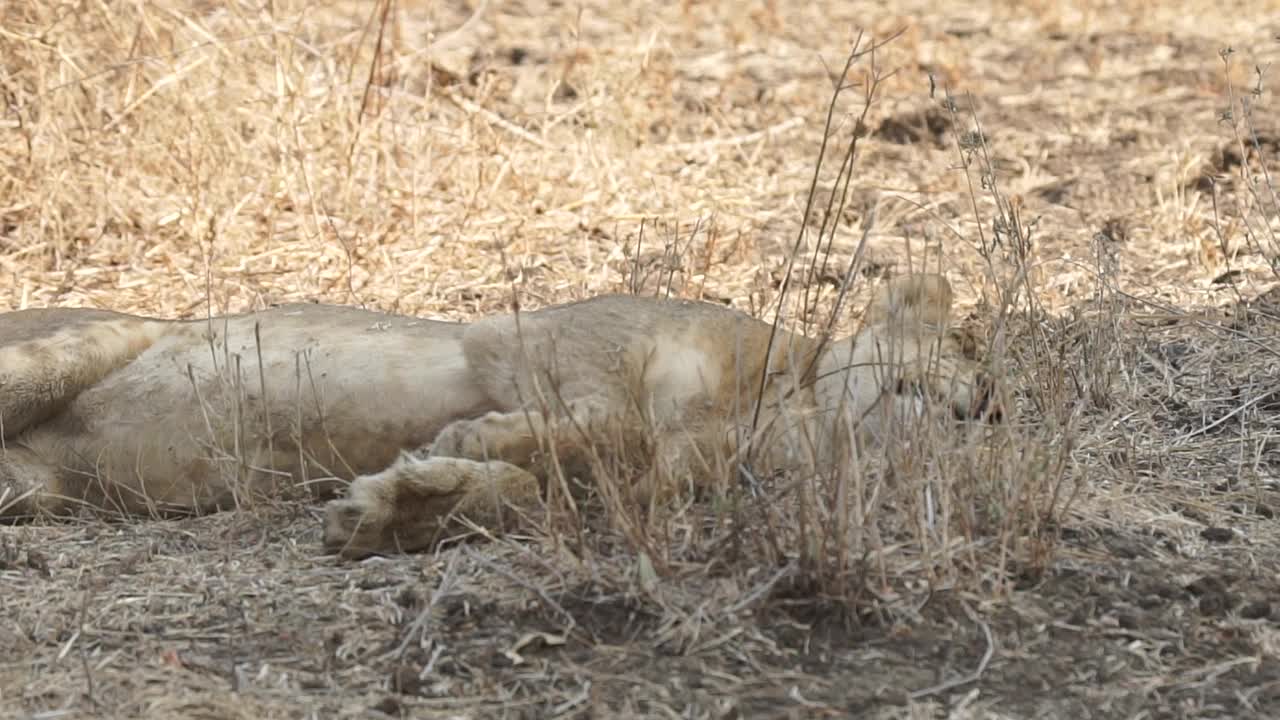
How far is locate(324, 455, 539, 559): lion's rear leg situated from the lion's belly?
1.23 feet

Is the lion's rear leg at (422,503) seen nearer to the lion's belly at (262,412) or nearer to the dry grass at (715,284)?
the dry grass at (715,284)

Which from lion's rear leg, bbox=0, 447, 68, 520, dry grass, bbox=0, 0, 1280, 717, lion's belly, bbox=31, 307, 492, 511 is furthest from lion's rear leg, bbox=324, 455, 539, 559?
lion's rear leg, bbox=0, 447, 68, 520

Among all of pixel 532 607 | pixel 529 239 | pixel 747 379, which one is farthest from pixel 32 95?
pixel 532 607

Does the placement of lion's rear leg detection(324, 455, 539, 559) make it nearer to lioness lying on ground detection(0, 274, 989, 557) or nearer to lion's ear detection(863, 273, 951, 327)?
lioness lying on ground detection(0, 274, 989, 557)

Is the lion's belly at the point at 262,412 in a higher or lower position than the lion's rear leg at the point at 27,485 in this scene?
higher

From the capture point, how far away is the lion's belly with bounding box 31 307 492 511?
152 inches

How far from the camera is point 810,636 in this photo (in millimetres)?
3008

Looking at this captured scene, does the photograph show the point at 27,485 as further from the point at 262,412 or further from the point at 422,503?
the point at 422,503

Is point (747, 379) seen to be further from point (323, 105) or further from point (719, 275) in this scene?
point (323, 105)

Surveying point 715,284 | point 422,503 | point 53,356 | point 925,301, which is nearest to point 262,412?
point 53,356

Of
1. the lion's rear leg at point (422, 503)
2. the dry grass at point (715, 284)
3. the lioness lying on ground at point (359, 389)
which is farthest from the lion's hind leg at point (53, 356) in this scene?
the lion's rear leg at point (422, 503)

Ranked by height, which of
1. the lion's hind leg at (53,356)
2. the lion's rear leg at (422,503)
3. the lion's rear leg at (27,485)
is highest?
the lion's hind leg at (53,356)

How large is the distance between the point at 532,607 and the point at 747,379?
1.04m

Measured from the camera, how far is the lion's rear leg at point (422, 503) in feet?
11.0
